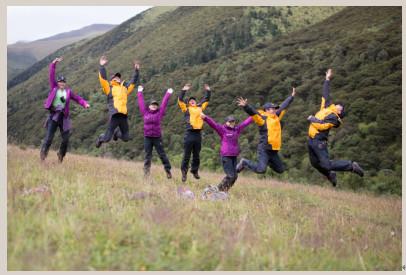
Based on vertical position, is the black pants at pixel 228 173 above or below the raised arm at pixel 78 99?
below

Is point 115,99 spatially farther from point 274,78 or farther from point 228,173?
point 274,78

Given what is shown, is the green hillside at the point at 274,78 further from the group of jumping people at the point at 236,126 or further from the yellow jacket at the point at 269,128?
the yellow jacket at the point at 269,128

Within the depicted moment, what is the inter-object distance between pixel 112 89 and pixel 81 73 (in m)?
90.4

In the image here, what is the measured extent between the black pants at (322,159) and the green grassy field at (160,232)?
109 cm

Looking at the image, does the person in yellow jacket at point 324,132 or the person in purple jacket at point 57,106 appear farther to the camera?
the person in purple jacket at point 57,106

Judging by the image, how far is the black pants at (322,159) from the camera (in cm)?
916

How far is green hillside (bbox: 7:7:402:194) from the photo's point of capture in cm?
2977

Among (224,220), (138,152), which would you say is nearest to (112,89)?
(224,220)

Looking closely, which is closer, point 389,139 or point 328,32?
point 389,139

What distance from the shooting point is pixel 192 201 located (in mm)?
7367

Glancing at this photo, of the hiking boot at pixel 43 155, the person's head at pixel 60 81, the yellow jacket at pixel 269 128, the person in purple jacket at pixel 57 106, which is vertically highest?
the person's head at pixel 60 81

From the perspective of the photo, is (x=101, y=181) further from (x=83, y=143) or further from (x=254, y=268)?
(x=83, y=143)

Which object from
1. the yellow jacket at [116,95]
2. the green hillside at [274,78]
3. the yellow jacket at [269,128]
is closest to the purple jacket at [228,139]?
the yellow jacket at [269,128]

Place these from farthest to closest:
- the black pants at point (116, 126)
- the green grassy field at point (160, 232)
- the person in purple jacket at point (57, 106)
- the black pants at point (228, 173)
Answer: the black pants at point (116, 126) < the person in purple jacket at point (57, 106) < the black pants at point (228, 173) < the green grassy field at point (160, 232)
